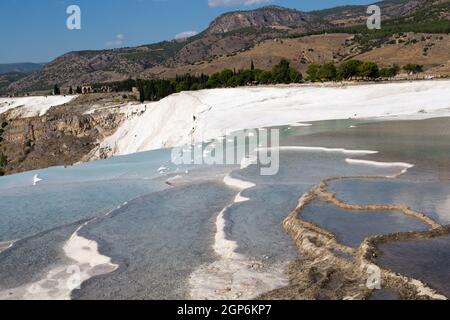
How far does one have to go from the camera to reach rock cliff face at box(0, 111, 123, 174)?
191ft

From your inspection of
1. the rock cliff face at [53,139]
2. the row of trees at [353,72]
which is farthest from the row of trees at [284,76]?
the rock cliff face at [53,139]

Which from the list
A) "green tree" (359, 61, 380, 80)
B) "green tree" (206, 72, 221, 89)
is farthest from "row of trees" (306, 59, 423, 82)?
"green tree" (206, 72, 221, 89)

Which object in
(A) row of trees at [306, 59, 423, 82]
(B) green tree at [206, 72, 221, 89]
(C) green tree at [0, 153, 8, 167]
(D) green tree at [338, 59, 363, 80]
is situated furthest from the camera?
(B) green tree at [206, 72, 221, 89]

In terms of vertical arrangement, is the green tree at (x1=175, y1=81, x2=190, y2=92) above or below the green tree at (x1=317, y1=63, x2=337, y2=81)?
below

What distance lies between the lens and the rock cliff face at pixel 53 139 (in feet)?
191

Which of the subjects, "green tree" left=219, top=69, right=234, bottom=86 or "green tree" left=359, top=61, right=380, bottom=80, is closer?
"green tree" left=359, top=61, right=380, bottom=80

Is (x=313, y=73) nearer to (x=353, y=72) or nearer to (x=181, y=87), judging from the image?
(x=353, y=72)

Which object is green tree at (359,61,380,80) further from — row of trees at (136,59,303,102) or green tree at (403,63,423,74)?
green tree at (403,63,423,74)

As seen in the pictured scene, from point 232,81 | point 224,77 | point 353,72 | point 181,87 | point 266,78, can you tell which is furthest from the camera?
point 181,87

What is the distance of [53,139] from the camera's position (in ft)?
212

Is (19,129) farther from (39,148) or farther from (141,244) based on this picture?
(141,244)

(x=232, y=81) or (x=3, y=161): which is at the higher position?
(x=232, y=81)

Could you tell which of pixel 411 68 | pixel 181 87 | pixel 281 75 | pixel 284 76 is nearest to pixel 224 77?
pixel 181 87

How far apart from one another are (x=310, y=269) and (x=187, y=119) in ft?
132
